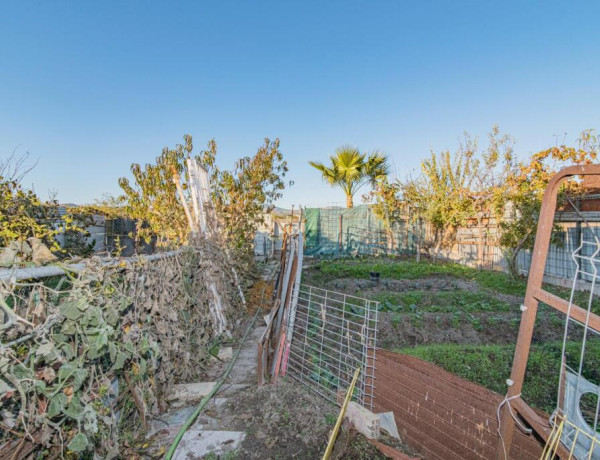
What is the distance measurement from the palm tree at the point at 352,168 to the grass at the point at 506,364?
14.4 m

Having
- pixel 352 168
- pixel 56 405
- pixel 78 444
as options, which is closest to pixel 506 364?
pixel 78 444

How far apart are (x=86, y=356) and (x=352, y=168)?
17270mm

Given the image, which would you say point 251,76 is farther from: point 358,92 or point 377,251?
point 377,251

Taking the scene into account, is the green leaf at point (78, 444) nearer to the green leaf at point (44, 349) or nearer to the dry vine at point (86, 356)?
the dry vine at point (86, 356)

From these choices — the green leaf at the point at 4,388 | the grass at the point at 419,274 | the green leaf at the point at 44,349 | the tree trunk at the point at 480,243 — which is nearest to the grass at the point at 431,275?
the grass at the point at 419,274

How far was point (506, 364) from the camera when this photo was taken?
3.46 meters

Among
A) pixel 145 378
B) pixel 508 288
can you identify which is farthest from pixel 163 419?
pixel 508 288

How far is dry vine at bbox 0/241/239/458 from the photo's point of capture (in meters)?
1.36

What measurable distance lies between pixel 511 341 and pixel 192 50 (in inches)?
366

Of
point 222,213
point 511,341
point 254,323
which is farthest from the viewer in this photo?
point 222,213

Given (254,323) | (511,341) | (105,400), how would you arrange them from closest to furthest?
(105,400)
(511,341)
(254,323)

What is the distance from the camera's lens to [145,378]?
260 centimetres

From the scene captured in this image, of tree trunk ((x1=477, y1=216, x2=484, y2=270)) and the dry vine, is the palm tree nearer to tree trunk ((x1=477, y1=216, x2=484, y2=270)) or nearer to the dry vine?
tree trunk ((x1=477, y1=216, x2=484, y2=270))

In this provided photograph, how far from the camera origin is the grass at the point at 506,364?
10.0 ft
